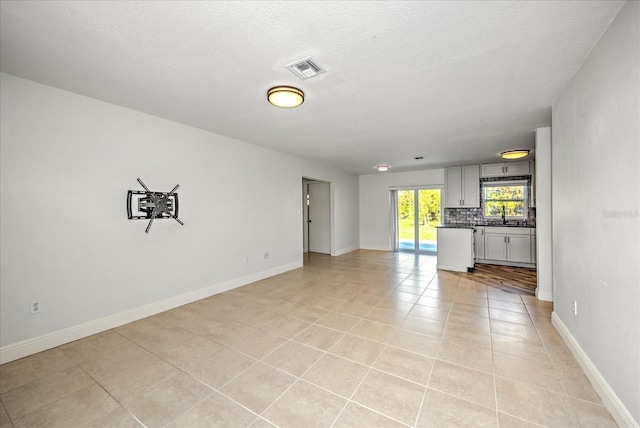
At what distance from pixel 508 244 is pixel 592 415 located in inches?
201

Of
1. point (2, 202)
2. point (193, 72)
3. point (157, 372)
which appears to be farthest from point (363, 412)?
point (2, 202)

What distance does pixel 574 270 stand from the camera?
2.28m

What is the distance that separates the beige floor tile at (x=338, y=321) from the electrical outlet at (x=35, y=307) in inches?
104

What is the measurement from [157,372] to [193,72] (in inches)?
97.6

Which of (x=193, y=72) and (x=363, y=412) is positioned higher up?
(x=193, y=72)

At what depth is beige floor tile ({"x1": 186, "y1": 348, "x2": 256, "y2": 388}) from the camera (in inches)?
78.2

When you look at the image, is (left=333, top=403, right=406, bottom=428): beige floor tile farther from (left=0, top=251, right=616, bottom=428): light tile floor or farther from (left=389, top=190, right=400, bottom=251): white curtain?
(left=389, top=190, right=400, bottom=251): white curtain

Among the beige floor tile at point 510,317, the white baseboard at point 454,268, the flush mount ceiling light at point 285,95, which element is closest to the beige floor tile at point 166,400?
the flush mount ceiling light at point 285,95

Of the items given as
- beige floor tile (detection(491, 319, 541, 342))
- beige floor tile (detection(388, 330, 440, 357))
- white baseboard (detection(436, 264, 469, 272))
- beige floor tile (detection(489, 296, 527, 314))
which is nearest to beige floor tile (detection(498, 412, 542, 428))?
beige floor tile (detection(388, 330, 440, 357))

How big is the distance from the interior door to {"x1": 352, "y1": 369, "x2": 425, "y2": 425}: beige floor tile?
5520 millimetres

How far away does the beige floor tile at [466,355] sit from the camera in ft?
6.97

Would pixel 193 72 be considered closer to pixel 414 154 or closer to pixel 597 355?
pixel 597 355

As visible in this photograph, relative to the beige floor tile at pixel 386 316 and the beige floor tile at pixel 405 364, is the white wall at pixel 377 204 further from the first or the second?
the beige floor tile at pixel 405 364

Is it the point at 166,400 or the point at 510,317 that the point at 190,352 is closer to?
the point at 166,400
